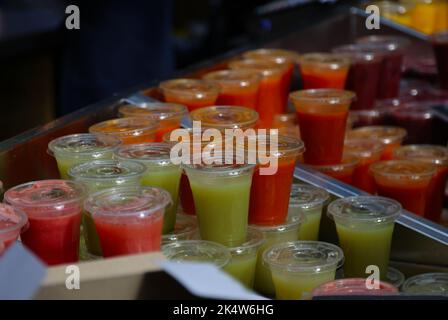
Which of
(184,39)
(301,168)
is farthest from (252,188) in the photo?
(184,39)

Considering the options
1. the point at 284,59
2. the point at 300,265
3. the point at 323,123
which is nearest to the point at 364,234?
the point at 300,265

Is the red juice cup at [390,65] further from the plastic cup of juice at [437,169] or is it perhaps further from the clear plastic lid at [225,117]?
the clear plastic lid at [225,117]

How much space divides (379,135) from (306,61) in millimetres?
405

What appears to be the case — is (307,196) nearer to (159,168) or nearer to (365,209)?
(365,209)

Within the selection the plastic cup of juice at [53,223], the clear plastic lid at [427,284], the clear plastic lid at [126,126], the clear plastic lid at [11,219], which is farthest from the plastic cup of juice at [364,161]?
the clear plastic lid at [11,219]

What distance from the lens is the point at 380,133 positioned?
3150 mm

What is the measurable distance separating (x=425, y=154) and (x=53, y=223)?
5.03 ft

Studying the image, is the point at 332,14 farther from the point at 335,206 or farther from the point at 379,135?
the point at 335,206

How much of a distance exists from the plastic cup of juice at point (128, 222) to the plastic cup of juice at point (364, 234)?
0.62m

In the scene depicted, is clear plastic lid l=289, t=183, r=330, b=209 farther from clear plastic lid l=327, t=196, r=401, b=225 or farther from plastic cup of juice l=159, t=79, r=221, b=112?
plastic cup of juice l=159, t=79, r=221, b=112

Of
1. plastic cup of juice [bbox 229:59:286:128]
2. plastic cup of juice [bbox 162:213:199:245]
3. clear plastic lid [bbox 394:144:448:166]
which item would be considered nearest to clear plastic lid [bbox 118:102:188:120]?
plastic cup of juice [bbox 162:213:199:245]

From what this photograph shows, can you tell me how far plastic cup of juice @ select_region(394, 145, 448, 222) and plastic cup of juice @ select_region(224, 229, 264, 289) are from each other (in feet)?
2.92

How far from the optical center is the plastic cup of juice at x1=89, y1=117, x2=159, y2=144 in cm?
238
